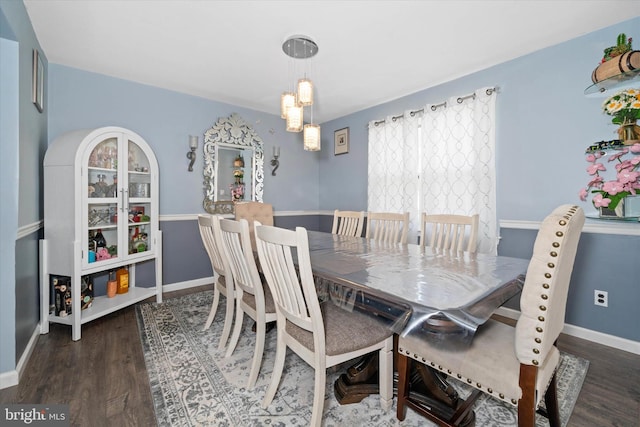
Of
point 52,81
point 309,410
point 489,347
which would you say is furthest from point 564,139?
point 52,81

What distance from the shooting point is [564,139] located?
2.12m

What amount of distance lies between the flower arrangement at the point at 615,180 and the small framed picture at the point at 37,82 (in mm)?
3937

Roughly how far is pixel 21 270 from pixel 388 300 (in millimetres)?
2237

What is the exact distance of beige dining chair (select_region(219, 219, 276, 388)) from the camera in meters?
1.48

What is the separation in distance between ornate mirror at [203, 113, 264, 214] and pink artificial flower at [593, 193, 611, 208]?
10.9ft

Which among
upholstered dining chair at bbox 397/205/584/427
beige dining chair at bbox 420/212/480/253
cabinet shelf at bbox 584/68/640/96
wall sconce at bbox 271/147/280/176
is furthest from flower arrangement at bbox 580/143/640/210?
wall sconce at bbox 271/147/280/176

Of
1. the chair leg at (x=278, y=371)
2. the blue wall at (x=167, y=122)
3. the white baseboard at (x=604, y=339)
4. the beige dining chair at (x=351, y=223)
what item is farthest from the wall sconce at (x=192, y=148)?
the white baseboard at (x=604, y=339)

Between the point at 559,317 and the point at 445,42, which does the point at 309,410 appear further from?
the point at 445,42

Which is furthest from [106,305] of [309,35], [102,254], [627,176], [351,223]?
[627,176]

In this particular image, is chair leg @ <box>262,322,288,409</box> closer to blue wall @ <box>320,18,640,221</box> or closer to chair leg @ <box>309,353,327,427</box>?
chair leg @ <box>309,353,327,427</box>

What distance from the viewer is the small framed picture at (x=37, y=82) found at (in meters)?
2.00

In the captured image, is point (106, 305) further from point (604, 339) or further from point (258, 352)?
point (604, 339)

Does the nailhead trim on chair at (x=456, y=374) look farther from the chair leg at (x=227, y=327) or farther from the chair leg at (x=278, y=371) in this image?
the chair leg at (x=227, y=327)

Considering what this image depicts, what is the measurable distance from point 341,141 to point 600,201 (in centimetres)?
287
